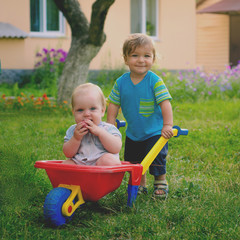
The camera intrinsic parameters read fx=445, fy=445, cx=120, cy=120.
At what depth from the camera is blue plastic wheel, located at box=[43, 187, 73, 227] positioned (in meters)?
2.50

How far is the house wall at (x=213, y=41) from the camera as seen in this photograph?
16.4 meters

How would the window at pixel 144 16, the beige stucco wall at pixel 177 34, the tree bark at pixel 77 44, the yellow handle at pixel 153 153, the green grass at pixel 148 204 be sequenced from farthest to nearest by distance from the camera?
the beige stucco wall at pixel 177 34
the window at pixel 144 16
the tree bark at pixel 77 44
the yellow handle at pixel 153 153
the green grass at pixel 148 204

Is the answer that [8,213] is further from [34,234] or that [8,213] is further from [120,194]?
[120,194]

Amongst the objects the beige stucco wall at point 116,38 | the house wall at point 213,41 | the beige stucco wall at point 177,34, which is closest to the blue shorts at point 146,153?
the beige stucco wall at point 116,38

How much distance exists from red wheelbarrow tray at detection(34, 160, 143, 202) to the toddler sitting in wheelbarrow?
105 millimetres

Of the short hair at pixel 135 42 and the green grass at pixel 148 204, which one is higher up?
the short hair at pixel 135 42

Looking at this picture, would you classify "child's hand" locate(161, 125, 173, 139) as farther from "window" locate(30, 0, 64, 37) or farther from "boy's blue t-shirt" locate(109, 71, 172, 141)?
"window" locate(30, 0, 64, 37)

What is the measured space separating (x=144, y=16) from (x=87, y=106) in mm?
10828

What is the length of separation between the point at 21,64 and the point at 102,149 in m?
8.79

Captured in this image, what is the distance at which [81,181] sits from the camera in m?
2.63

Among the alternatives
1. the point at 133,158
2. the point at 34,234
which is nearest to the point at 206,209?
the point at 133,158

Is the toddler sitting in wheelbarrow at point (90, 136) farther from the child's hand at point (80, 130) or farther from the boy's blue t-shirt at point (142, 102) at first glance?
the boy's blue t-shirt at point (142, 102)

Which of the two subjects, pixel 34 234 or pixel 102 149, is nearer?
pixel 34 234

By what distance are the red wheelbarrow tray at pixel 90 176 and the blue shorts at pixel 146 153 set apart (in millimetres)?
A: 460
